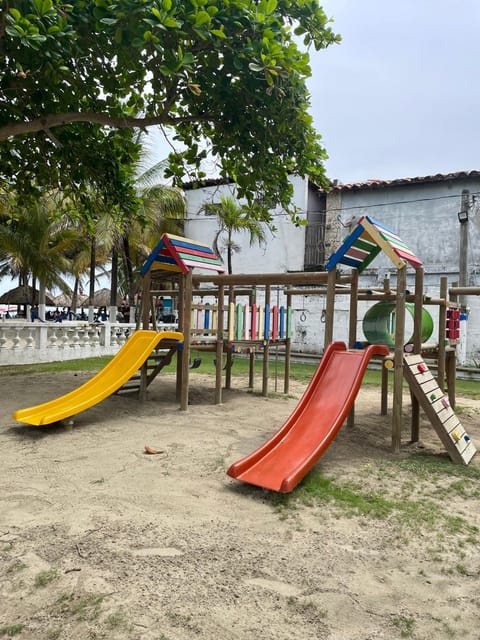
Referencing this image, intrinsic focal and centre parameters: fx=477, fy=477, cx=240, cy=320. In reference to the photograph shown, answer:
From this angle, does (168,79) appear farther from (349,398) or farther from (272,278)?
(349,398)

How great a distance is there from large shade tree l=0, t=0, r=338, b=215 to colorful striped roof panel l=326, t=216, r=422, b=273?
6.55ft

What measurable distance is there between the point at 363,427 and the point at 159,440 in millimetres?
2835

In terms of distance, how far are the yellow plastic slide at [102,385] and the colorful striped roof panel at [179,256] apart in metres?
1.18

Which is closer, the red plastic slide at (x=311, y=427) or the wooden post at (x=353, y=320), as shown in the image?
the red plastic slide at (x=311, y=427)

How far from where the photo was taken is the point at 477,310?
50.1ft

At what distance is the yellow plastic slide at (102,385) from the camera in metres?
5.96

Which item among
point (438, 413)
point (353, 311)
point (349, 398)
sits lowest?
point (438, 413)

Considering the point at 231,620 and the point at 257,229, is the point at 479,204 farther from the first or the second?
the point at 231,620

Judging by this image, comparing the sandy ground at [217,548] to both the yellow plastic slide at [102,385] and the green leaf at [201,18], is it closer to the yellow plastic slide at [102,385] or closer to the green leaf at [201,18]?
the yellow plastic slide at [102,385]

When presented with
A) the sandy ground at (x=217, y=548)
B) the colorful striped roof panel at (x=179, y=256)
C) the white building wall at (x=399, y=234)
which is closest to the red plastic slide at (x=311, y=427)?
the sandy ground at (x=217, y=548)

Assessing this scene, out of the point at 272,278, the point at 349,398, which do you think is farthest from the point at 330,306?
the point at 272,278

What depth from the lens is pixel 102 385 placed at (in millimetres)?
7066

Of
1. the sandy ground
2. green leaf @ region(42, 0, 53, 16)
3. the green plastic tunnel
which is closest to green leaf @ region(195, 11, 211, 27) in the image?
green leaf @ region(42, 0, 53, 16)

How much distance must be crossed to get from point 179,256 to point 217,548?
522 cm
